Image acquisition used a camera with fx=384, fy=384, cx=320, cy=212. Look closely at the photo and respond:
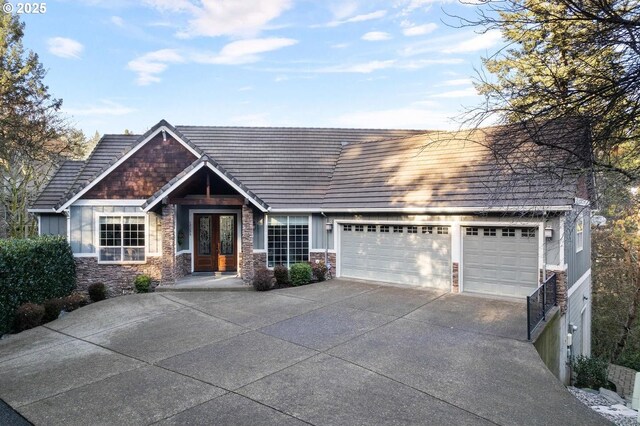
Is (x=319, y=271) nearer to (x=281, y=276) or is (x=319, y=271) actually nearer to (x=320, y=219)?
(x=281, y=276)

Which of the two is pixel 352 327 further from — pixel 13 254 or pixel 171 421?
pixel 13 254


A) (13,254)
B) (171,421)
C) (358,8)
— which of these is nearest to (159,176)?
(13,254)

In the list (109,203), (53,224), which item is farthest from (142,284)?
(53,224)

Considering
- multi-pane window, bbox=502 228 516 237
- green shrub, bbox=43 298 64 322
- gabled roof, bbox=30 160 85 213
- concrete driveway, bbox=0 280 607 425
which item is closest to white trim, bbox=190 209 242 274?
concrete driveway, bbox=0 280 607 425

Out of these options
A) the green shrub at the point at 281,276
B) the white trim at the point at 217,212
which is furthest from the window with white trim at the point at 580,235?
the white trim at the point at 217,212

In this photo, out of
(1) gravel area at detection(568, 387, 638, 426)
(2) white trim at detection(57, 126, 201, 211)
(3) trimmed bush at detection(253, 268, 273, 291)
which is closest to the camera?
(1) gravel area at detection(568, 387, 638, 426)

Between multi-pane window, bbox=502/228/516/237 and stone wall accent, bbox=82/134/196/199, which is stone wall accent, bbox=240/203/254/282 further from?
multi-pane window, bbox=502/228/516/237

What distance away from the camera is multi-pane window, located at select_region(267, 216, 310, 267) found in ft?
47.9

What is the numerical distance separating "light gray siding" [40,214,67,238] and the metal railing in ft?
49.8

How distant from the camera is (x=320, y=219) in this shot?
590 inches

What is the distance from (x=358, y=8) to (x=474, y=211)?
8.04 metres

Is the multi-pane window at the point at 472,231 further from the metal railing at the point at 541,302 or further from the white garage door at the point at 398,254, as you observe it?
the metal railing at the point at 541,302

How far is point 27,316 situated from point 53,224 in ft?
A: 18.8

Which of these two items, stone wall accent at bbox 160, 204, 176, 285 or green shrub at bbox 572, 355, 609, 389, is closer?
green shrub at bbox 572, 355, 609, 389
